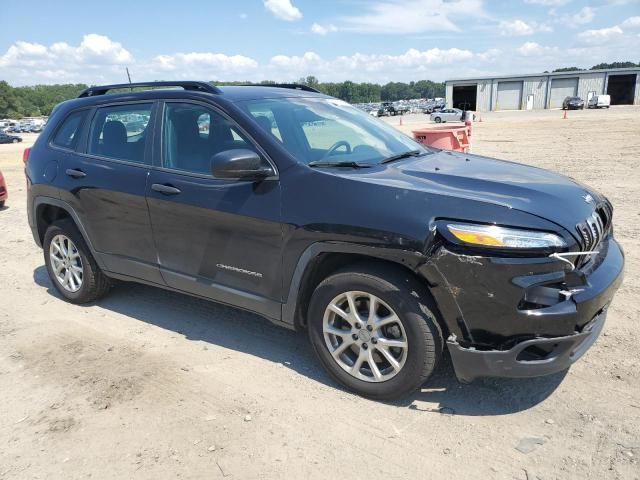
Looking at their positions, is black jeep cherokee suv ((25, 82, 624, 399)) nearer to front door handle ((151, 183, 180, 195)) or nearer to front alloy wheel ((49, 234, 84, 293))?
front door handle ((151, 183, 180, 195))

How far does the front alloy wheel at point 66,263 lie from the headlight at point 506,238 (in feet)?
11.8

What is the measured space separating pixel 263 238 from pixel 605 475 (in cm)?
224

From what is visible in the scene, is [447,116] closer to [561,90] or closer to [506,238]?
[561,90]

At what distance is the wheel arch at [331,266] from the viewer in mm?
2811

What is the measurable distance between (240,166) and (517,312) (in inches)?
70.7

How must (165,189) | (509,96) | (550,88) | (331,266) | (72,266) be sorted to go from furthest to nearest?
1. (509,96)
2. (550,88)
3. (72,266)
4. (165,189)
5. (331,266)

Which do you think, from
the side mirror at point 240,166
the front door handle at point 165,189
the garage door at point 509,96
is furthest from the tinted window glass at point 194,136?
the garage door at point 509,96

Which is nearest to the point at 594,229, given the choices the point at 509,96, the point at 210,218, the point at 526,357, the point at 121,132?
the point at 526,357

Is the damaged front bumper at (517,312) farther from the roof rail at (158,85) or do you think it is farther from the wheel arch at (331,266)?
the roof rail at (158,85)

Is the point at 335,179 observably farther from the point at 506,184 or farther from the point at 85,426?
the point at 85,426

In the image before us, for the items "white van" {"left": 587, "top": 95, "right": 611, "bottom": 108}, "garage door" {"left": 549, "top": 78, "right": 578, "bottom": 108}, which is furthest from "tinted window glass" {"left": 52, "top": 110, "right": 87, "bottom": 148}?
"garage door" {"left": 549, "top": 78, "right": 578, "bottom": 108}

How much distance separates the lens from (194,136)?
380 centimetres

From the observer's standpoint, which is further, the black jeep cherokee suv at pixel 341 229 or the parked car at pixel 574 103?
the parked car at pixel 574 103

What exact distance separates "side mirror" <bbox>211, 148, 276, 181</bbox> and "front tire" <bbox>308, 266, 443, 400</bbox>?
2.66 feet
